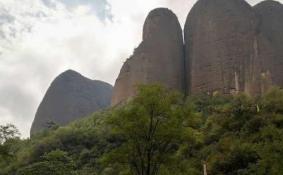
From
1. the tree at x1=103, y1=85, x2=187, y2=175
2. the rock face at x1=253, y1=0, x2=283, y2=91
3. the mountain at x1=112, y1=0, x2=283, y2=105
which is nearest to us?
the tree at x1=103, y1=85, x2=187, y2=175

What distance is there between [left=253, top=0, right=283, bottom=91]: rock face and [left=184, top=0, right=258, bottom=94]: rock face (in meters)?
1.14

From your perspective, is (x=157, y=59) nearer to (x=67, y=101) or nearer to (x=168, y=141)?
(x=67, y=101)

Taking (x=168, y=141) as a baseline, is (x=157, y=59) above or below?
above

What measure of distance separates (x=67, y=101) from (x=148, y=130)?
74.5m

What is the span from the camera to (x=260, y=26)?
64938 millimetres

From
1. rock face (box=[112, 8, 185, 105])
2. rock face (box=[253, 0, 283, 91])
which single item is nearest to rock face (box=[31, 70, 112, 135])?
rock face (box=[112, 8, 185, 105])

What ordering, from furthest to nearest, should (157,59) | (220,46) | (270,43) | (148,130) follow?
(157,59) → (220,46) → (270,43) → (148,130)

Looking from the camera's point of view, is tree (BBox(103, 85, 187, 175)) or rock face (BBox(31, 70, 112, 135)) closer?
tree (BBox(103, 85, 187, 175))

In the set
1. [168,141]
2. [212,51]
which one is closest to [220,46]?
[212,51]

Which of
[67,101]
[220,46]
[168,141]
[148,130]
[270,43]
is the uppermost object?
[67,101]

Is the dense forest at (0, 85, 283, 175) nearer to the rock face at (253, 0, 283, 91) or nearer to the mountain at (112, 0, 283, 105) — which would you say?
the mountain at (112, 0, 283, 105)

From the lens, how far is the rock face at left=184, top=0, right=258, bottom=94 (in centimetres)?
6106

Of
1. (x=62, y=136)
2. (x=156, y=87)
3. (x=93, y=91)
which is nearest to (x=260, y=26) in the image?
(x=62, y=136)

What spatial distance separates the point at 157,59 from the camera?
66875 millimetres
